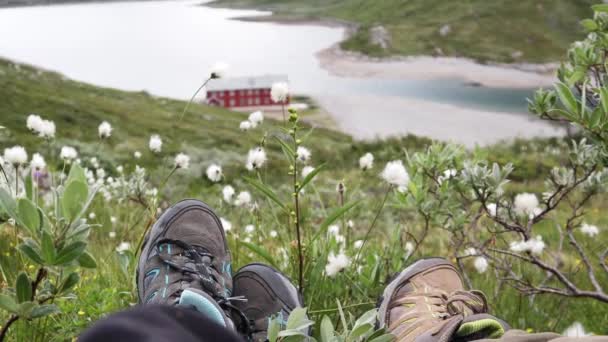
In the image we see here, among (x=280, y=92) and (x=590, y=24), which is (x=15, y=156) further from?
(x=590, y=24)

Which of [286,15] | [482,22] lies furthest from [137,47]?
[482,22]

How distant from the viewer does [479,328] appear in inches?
57.7

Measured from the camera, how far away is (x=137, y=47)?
125ft

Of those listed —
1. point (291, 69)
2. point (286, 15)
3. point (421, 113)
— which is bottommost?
point (421, 113)

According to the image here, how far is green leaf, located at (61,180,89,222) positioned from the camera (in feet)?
3.09

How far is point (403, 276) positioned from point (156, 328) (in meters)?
1.39

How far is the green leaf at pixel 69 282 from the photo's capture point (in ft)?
3.76

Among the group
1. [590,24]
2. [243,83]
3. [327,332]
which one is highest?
[590,24]

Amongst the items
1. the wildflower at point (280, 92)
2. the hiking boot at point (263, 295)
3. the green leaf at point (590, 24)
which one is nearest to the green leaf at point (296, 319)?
the hiking boot at point (263, 295)

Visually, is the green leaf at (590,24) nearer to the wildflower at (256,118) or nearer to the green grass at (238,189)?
the green grass at (238,189)

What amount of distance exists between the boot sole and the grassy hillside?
49702 millimetres

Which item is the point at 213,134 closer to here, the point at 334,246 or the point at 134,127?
the point at 134,127

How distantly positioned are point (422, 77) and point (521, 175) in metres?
44.1

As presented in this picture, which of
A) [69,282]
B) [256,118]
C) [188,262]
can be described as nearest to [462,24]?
[256,118]
